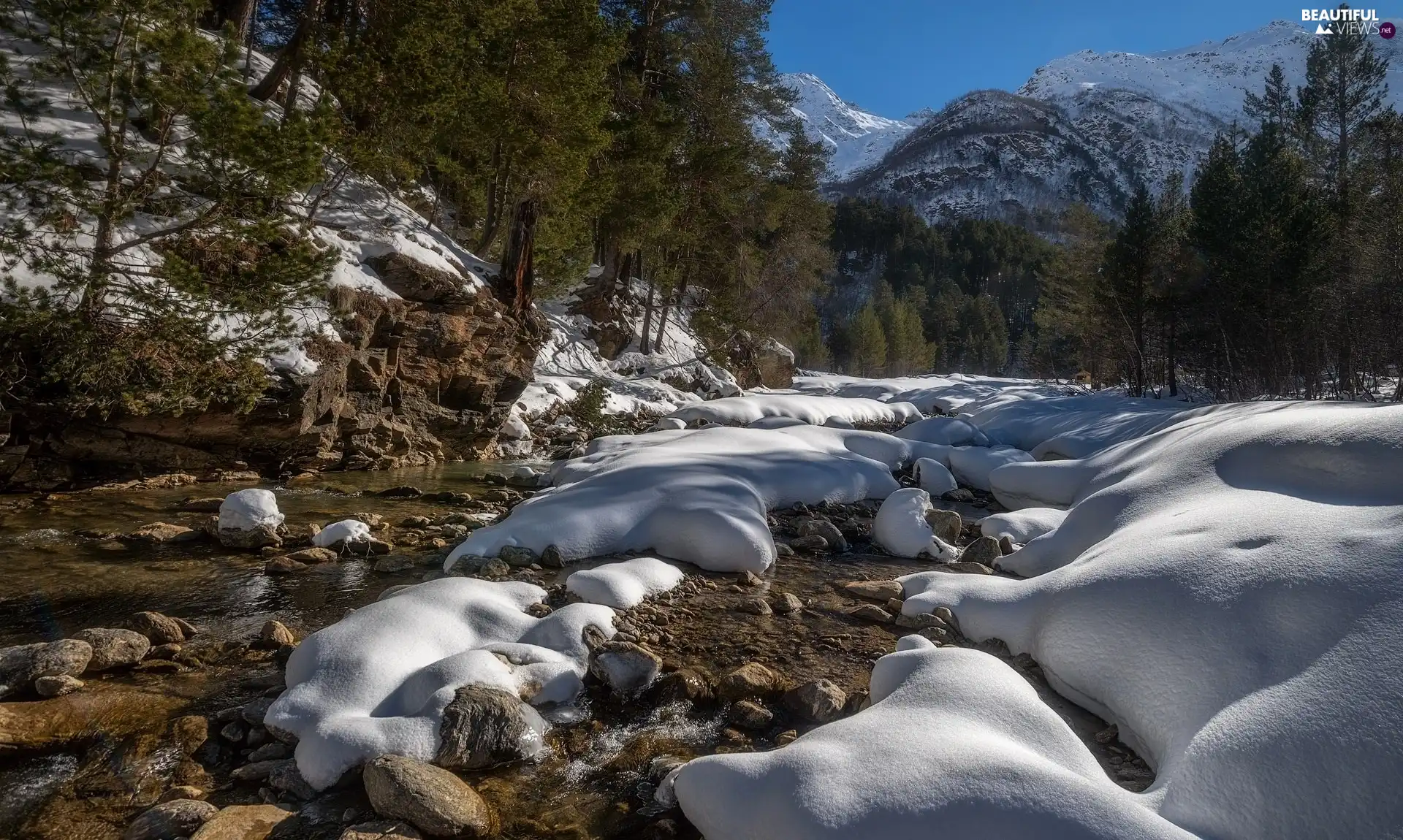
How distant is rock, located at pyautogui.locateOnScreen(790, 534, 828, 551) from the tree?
624 cm

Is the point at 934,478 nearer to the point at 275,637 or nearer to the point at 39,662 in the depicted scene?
the point at 275,637

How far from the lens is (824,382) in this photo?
45.3 meters

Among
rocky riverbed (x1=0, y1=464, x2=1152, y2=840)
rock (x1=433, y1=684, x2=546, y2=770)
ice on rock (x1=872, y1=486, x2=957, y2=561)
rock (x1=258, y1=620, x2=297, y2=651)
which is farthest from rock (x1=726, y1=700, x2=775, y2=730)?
ice on rock (x1=872, y1=486, x2=957, y2=561)

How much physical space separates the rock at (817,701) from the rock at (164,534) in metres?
6.86

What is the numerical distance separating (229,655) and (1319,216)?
2915 cm

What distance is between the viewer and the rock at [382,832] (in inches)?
104

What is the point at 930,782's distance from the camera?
2.44 m

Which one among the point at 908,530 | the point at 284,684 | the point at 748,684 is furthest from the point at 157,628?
the point at 908,530

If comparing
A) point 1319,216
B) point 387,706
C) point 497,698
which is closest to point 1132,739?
point 497,698

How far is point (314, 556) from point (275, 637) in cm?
223

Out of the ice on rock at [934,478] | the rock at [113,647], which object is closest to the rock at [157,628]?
the rock at [113,647]

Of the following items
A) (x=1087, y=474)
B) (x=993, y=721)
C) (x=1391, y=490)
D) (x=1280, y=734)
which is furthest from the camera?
(x=1087, y=474)

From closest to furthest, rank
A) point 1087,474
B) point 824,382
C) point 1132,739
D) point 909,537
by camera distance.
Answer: point 1132,739, point 909,537, point 1087,474, point 824,382

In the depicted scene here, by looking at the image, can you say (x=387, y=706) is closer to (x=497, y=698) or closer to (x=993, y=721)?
(x=497, y=698)
